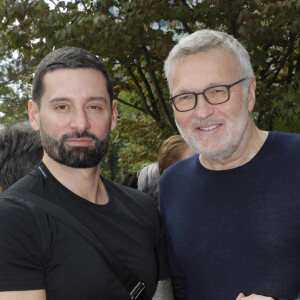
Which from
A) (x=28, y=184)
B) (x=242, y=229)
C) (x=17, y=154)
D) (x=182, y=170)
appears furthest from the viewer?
(x=17, y=154)

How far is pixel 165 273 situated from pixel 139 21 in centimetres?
554

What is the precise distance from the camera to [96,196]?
256 cm

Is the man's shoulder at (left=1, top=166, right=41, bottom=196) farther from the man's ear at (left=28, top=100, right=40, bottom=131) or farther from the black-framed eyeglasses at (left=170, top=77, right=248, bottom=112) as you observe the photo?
the black-framed eyeglasses at (left=170, top=77, right=248, bottom=112)

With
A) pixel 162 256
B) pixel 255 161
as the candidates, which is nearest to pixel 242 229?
pixel 255 161

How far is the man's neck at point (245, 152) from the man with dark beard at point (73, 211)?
504mm

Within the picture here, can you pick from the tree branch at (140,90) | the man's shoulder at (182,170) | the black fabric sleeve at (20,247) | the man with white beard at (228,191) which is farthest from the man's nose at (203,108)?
the tree branch at (140,90)

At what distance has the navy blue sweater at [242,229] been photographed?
98.1 inches

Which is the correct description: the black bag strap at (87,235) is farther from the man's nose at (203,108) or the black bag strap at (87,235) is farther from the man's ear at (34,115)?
the man's nose at (203,108)

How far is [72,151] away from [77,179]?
0.50 feet

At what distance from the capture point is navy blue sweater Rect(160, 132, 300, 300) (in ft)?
8.18

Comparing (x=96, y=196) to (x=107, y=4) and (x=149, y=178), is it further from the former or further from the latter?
(x=107, y=4)

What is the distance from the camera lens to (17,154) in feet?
10.9

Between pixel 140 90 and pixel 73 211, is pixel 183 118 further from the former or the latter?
pixel 140 90

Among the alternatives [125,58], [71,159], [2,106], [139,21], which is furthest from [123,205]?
[2,106]
